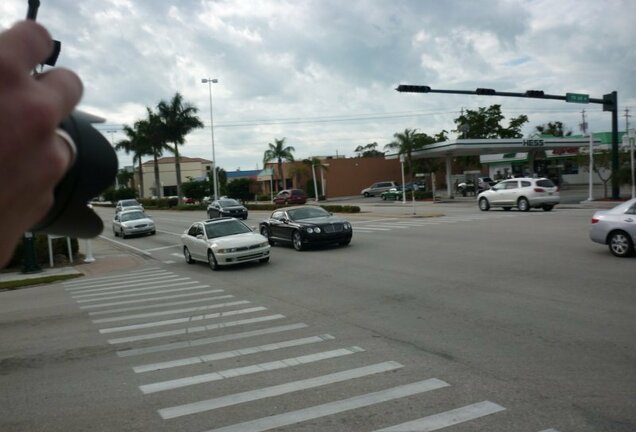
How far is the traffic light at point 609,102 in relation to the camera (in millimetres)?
33844

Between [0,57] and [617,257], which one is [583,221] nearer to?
[617,257]

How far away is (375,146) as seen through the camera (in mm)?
126125

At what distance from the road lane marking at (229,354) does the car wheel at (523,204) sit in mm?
26019

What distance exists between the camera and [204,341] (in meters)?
8.09

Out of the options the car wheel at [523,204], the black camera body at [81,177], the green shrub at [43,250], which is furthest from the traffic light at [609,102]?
the black camera body at [81,177]

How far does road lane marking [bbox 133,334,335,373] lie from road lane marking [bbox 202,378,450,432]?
2.11 metres

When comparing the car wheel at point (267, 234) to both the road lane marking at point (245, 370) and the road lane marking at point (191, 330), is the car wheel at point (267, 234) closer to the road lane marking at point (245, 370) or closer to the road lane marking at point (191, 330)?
the road lane marking at point (191, 330)

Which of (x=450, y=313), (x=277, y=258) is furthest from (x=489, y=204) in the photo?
(x=450, y=313)

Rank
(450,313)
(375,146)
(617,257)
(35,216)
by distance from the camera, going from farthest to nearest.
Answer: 1. (375,146)
2. (617,257)
3. (450,313)
4. (35,216)

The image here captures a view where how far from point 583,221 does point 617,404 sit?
777 inches

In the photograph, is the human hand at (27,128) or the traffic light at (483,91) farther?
the traffic light at (483,91)

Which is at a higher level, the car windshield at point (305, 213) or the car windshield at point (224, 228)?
the car windshield at point (305, 213)

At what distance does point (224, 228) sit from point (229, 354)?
11099 mm

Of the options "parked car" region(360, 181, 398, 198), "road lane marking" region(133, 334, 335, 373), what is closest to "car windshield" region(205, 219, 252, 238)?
"road lane marking" region(133, 334, 335, 373)
